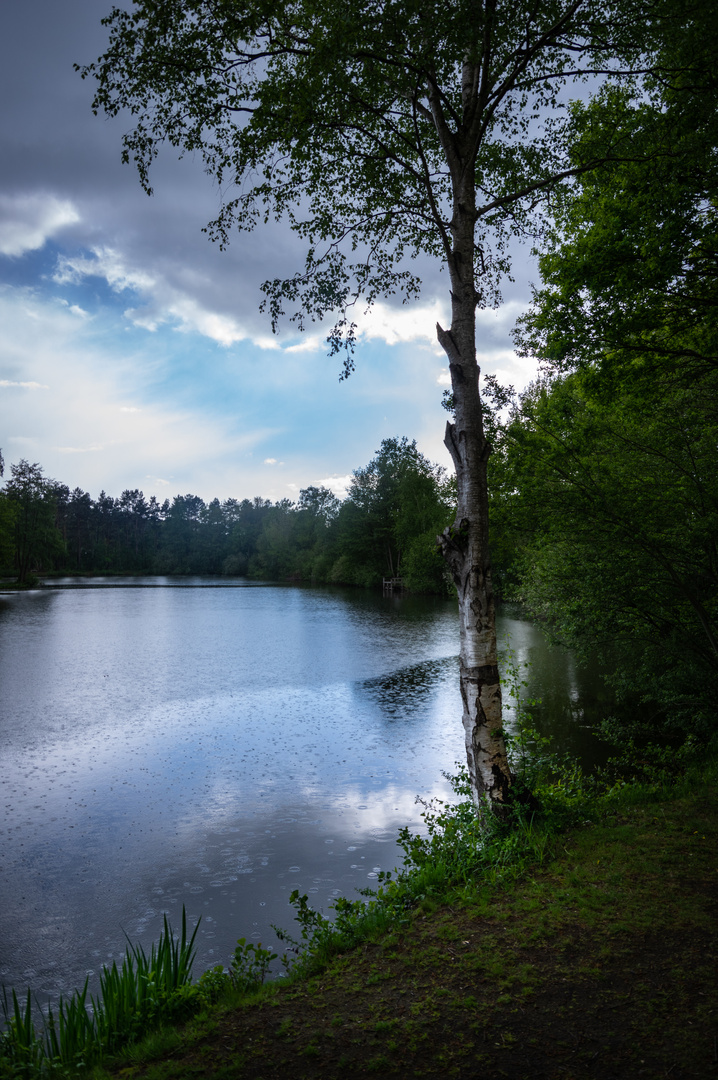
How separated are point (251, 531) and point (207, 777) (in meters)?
117

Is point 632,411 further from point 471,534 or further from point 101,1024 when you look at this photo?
point 101,1024

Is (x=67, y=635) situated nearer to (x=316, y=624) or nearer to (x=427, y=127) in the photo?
(x=316, y=624)

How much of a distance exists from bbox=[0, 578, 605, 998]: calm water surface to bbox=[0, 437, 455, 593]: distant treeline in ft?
39.6

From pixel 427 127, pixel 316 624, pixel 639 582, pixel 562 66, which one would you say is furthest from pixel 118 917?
pixel 316 624

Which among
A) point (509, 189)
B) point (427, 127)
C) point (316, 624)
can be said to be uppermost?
point (427, 127)

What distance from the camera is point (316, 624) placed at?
3559cm

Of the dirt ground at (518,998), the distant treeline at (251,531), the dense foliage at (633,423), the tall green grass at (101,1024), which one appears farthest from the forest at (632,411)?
the distant treeline at (251,531)

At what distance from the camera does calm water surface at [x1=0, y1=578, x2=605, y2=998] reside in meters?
6.84

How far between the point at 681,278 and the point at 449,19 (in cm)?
475

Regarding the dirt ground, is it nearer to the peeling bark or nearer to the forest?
the peeling bark

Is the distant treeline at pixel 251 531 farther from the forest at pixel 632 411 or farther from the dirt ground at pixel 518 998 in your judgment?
the dirt ground at pixel 518 998

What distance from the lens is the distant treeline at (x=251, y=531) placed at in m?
70.6

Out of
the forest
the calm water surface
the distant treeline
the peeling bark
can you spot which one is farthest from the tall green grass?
the distant treeline

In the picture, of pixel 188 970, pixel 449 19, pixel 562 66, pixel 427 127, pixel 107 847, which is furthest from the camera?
pixel 107 847
